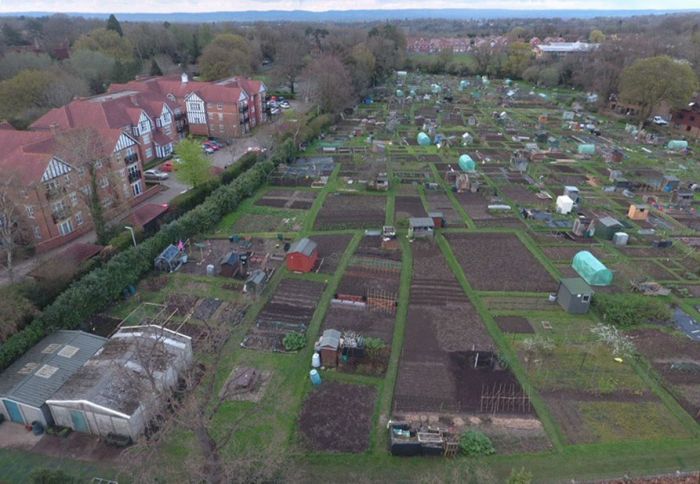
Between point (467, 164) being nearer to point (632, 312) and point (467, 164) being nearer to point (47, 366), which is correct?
point (632, 312)

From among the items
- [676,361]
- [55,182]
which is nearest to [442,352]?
[676,361]

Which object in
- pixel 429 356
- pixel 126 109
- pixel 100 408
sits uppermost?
pixel 126 109

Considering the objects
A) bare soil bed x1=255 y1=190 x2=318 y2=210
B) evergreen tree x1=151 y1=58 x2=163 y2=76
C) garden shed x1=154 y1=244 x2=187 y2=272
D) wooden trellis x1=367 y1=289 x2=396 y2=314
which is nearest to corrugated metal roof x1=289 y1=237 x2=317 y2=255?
wooden trellis x1=367 y1=289 x2=396 y2=314

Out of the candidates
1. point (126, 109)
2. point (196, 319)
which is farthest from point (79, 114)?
point (196, 319)

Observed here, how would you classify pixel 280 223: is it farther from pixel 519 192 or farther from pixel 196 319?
pixel 519 192

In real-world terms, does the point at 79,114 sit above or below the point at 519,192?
above

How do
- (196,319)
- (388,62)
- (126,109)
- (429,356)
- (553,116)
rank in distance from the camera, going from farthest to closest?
(388,62) → (553,116) → (126,109) → (196,319) → (429,356)
